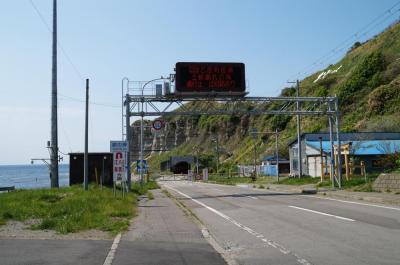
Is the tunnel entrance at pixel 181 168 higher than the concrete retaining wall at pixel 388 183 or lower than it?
higher

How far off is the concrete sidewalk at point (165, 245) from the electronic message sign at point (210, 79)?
16.1 metres

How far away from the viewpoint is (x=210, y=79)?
31484 millimetres

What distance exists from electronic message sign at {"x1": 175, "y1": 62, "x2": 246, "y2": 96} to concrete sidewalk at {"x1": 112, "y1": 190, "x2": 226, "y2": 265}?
52.7ft

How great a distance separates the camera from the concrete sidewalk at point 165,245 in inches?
352

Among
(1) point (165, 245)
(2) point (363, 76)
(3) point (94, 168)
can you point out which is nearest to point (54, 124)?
(3) point (94, 168)

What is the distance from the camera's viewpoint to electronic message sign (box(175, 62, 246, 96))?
102 feet

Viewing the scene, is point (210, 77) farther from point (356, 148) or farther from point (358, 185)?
point (356, 148)

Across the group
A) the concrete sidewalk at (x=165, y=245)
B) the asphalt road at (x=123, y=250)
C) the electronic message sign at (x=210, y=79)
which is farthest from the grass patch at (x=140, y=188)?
the asphalt road at (x=123, y=250)

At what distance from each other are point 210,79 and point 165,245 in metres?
21.5

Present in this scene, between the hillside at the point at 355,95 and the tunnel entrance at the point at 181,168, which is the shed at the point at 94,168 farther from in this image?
the tunnel entrance at the point at 181,168

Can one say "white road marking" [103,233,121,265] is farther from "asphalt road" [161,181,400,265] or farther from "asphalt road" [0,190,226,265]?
"asphalt road" [161,181,400,265]

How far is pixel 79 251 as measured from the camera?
32.0 ft

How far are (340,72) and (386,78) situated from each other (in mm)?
19633

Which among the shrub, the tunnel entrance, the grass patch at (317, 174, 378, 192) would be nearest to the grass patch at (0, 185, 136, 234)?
the grass patch at (317, 174, 378, 192)
